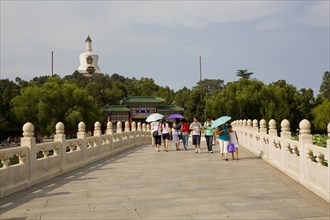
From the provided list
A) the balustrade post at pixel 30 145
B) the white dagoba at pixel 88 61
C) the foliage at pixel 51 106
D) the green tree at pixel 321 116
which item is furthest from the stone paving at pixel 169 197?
the white dagoba at pixel 88 61

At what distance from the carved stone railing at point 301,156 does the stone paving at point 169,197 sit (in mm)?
201

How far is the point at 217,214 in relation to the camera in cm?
584

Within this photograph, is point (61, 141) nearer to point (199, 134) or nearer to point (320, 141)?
point (199, 134)

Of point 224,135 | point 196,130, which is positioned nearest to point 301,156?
point 224,135

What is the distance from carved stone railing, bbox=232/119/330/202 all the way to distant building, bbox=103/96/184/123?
149 ft

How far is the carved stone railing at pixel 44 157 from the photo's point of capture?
7996 millimetres

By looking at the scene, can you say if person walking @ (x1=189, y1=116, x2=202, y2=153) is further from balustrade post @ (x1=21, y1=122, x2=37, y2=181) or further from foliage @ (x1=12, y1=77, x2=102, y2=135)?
foliage @ (x1=12, y1=77, x2=102, y2=135)

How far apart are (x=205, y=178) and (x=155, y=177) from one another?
4.00 ft

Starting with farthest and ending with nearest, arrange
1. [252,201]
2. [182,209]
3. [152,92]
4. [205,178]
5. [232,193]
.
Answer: [152,92]
[205,178]
[232,193]
[252,201]
[182,209]

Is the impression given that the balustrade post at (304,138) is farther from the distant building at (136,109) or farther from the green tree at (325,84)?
the green tree at (325,84)

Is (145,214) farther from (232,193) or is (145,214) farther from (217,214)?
(232,193)

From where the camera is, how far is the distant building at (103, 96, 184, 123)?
193ft

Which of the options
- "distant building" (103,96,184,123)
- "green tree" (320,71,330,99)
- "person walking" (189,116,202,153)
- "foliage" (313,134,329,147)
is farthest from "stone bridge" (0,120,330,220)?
"green tree" (320,71,330,99)

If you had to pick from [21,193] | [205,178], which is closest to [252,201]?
[205,178]
